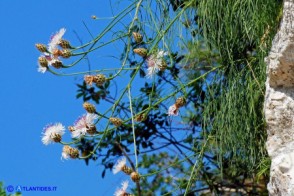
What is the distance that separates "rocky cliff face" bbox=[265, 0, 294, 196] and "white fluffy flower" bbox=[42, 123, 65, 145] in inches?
24.2

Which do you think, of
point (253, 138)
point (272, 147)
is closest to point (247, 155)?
point (253, 138)

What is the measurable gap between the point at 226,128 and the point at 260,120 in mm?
122

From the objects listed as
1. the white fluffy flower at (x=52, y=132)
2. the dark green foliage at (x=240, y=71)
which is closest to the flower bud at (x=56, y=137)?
the white fluffy flower at (x=52, y=132)

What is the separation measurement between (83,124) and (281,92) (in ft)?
1.94

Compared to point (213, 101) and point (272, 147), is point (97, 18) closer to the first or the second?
point (213, 101)

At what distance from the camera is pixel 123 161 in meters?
2.52

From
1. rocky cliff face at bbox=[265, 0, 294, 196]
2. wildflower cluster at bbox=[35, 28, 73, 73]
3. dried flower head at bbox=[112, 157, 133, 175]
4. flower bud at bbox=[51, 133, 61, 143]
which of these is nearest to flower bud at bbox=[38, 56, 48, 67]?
wildflower cluster at bbox=[35, 28, 73, 73]

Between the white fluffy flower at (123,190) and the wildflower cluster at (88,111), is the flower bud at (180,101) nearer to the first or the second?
the wildflower cluster at (88,111)

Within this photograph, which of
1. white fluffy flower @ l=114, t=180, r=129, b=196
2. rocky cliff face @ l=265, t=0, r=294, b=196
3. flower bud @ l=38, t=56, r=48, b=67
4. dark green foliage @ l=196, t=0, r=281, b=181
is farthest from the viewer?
dark green foliage @ l=196, t=0, r=281, b=181

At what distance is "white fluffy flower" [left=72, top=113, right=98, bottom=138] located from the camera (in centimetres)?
254

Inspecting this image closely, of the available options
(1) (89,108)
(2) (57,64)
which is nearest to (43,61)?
(2) (57,64)

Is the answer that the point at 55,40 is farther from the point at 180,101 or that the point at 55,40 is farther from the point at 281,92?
the point at 281,92

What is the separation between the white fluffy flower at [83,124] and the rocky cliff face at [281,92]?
20.4 inches

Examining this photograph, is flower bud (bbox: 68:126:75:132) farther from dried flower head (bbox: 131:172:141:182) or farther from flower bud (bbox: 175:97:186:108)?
flower bud (bbox: 175:97:186:108)
